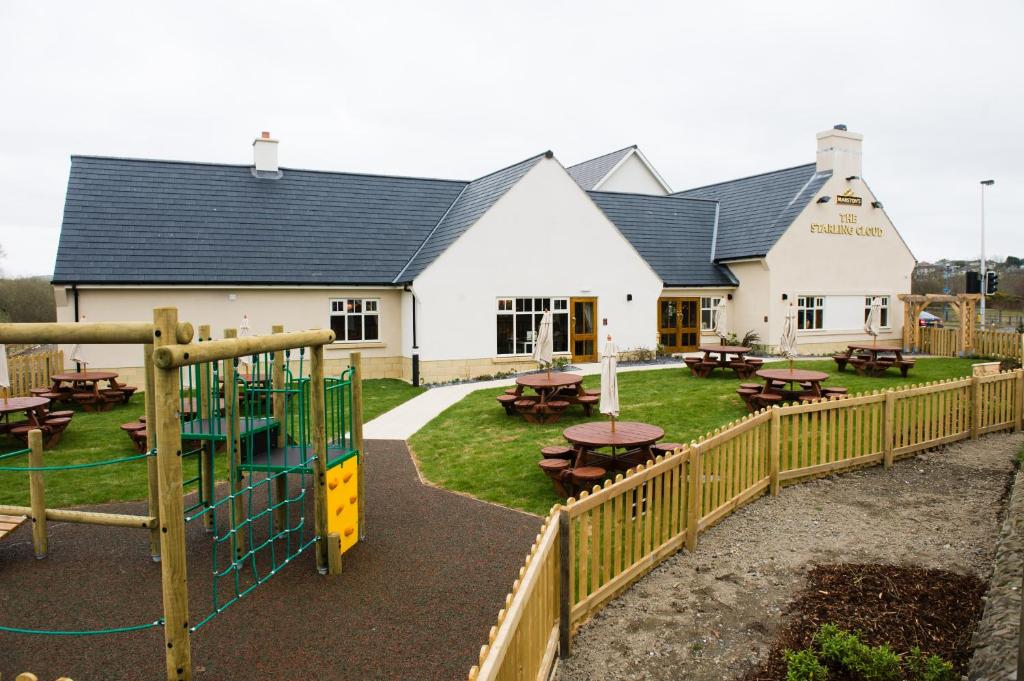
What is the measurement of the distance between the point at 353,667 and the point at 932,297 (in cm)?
2944

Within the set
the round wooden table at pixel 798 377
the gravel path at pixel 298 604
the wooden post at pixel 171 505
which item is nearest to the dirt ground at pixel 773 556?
the gravel path at pixel 298 604

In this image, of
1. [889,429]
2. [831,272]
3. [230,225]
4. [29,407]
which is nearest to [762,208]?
[831,272]

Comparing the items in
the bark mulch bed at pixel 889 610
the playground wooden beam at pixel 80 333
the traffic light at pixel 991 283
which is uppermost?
the traffic light at pixel 991 283

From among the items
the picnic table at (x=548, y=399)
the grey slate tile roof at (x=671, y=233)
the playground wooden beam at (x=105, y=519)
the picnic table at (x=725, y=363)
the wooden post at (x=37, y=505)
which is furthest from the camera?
the grey slate tile roof at (x=671, y=233)

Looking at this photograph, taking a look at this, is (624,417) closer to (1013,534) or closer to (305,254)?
(1013,534)

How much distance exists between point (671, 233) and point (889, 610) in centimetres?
2454

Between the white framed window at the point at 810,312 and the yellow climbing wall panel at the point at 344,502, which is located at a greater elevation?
the white framed window at the point at 810,312

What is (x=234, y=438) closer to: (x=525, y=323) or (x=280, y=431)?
(x=280, y=431)

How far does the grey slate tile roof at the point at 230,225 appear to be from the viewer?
67.7 feet

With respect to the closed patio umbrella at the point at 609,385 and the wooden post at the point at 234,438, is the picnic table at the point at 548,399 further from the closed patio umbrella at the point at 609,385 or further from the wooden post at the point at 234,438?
the wooden post at the point at 234,438

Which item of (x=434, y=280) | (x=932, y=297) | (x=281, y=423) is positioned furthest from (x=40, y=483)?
(x=932, y=297)

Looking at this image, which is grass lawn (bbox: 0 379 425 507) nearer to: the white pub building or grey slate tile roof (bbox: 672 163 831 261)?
the white pub building

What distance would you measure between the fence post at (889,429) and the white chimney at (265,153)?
21.2 metres

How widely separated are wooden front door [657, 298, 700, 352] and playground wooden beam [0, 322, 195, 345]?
77.0 ft
